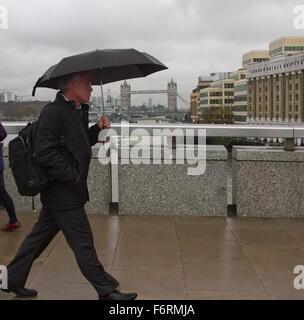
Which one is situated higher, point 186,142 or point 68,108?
point 68,108

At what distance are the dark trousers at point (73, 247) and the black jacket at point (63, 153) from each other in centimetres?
11

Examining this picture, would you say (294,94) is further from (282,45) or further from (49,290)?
(49,290)

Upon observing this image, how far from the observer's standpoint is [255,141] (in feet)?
26.6

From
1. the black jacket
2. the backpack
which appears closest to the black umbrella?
the black jacket

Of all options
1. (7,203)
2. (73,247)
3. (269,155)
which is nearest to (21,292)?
(73,247)

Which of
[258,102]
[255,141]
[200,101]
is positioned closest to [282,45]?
[258,102]

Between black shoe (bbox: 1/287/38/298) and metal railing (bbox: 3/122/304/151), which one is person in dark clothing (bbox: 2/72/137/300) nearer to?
black shoe (bbox: 1/287/38/298)

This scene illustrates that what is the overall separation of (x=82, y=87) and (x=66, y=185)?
80 cm

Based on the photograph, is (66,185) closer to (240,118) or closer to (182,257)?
(182,257)

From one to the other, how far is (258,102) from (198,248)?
14687 centimetres

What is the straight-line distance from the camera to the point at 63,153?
384cm

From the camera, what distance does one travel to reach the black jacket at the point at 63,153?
12.2ft

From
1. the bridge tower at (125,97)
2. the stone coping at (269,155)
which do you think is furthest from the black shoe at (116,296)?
the bridge tower at (125,97)

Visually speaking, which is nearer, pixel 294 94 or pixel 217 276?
pixel 217 276
